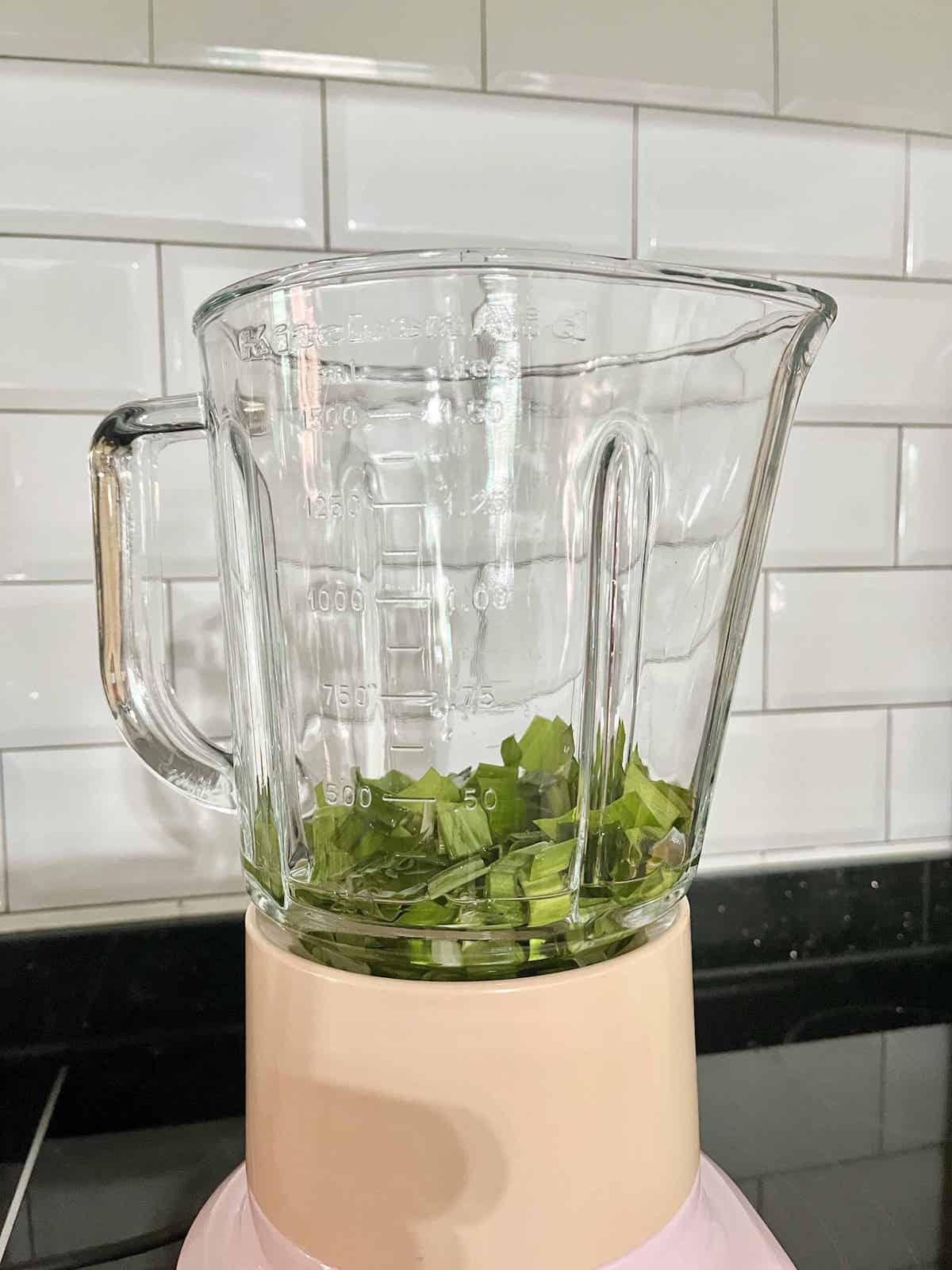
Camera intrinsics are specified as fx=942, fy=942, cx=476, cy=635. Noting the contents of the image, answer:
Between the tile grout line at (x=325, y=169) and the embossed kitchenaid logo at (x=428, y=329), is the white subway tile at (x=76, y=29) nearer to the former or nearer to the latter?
the tile grout line at (x=325, y=169)

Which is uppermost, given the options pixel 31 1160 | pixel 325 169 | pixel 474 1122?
pixel 325 169

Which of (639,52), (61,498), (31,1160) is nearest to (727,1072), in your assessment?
(31,1160)

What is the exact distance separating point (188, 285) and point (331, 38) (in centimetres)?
18

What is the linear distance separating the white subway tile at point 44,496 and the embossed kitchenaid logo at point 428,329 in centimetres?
31

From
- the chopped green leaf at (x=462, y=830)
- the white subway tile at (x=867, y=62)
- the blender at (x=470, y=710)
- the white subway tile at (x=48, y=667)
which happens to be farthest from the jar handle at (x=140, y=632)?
the white subway tile at (x=867, y=62)

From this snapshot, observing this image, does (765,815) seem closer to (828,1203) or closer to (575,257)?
(828,1203)

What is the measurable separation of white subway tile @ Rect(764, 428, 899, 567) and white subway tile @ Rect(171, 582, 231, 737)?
0.40m

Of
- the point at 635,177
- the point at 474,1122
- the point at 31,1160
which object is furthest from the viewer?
the point at 635,177

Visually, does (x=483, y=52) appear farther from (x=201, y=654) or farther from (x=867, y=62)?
(x=201, y=654)

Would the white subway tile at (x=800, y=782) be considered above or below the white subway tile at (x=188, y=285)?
below

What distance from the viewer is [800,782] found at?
0.73 m

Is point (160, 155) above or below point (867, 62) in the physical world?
below

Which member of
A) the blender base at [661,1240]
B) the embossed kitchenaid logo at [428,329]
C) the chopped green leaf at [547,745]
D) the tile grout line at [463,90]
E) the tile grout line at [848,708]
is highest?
the tile grout line at [463,90]

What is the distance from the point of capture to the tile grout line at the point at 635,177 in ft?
2.15
